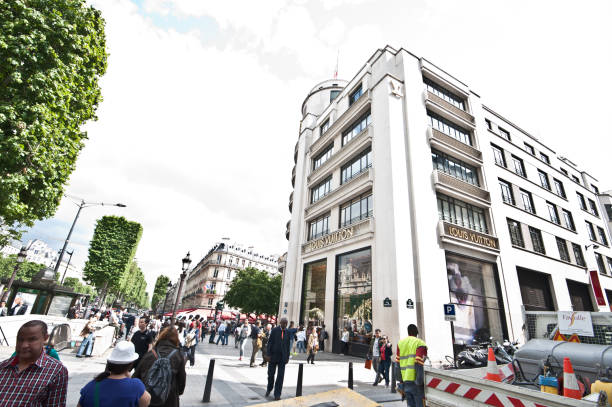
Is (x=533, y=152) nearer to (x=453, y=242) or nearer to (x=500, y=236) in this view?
(x=500, y=236)

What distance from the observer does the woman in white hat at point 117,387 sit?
7.77ft

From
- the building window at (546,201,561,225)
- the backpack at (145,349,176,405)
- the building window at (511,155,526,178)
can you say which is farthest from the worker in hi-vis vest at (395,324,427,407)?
the building window at (546,201,561,225)

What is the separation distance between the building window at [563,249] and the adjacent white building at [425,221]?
0.13 metres

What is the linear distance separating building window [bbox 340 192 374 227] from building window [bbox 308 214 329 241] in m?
1.86

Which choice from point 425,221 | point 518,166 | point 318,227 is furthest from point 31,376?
point 518,166

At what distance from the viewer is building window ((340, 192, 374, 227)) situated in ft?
56.2

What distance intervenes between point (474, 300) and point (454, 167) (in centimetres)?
869

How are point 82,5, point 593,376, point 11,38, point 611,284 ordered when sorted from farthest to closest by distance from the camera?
point 611,284 → point 82,5 → point 11,38 → point 593,376

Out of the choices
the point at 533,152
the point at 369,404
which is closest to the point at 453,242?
the point at 369,404

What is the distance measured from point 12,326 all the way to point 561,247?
35.2 meters

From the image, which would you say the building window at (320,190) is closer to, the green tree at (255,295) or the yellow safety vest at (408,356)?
the yellow safety vest at (408,356)

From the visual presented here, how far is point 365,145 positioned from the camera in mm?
18594

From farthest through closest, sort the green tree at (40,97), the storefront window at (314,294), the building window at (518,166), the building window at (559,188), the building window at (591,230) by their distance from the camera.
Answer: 1. the building window at (591,230)
2. the building window at (559,188)
3. the building window at (518,166)
4. the storefront window at (314,294)
5. the green tree at (40,97)

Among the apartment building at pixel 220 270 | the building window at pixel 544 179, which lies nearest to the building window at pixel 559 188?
the building window at pixel 544 179
